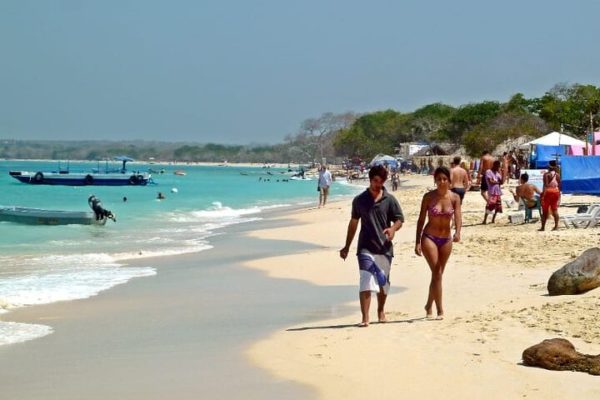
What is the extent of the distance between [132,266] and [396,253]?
447cm

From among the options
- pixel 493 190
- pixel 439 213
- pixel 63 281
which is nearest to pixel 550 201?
pixel 493 190

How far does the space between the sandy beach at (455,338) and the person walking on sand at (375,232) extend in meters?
0.42

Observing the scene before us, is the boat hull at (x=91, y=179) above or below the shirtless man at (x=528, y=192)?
below

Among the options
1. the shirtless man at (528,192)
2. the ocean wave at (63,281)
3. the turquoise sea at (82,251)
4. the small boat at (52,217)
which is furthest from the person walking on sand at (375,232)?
the small boat at (52,217)

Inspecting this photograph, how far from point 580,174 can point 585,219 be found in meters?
7.89

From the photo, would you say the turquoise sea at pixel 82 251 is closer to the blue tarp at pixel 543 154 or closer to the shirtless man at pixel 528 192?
the shirtless man at pixel 528 192

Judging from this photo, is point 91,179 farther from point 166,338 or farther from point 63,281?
point 166,338

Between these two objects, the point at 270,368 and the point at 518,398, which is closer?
the point at 518,398

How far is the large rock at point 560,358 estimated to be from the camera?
575 cm

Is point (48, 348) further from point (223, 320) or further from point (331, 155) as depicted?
point (331, 155)

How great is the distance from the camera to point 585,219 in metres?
14.8

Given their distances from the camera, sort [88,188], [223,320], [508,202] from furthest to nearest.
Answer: [88,188], [508,202], [223,320]

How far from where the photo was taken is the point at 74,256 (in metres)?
15.9

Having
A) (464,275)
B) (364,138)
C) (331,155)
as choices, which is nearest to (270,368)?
(464,275)
